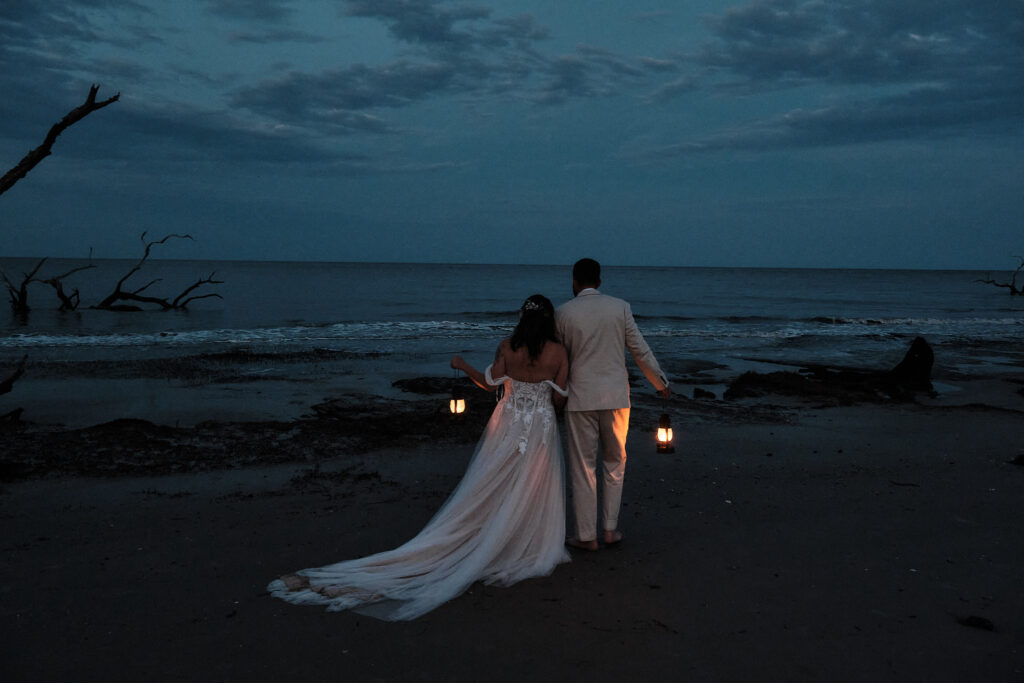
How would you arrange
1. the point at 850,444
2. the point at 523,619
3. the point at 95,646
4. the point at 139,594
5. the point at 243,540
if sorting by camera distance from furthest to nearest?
the point at 850,444, the point at 243,540, the point at 139,594, the point at 523,619, the point at 95,646

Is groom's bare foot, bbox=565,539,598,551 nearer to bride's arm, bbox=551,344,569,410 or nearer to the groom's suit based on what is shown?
the groom's suit

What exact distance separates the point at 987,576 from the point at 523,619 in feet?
10.4

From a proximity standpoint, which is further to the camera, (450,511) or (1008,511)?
(1008,511)

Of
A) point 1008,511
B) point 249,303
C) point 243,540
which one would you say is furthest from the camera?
point 249,303

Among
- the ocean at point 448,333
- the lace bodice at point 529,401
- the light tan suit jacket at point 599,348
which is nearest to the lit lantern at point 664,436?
the light tan suit jacket at point 599,348

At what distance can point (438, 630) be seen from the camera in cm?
396

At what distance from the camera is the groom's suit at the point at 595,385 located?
199 inches

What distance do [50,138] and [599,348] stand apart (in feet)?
17.1

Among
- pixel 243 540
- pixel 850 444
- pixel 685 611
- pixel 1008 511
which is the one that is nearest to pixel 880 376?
pixel 850 444

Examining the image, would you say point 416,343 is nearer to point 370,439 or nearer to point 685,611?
point 370,439

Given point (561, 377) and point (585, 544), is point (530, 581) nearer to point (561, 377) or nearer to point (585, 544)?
point (585, 544)

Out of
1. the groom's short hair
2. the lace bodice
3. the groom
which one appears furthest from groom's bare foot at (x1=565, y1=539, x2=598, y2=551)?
the groom's short hair

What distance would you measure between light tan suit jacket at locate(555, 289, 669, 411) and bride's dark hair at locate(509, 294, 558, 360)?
191mm

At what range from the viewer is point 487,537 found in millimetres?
4711
